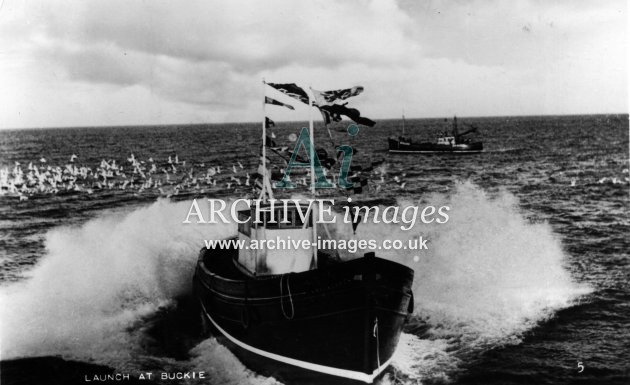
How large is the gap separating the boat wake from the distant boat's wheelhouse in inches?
127

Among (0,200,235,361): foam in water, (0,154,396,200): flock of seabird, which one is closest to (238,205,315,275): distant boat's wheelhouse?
(0,200,235,361): foam in water

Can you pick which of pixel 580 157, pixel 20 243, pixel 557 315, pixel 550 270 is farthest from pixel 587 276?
pixel 580 157

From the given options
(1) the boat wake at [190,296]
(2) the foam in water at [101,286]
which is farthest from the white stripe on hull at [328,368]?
(2) the foam in water at [101,286]

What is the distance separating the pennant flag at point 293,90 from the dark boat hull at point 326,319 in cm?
498

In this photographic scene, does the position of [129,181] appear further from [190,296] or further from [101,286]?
[190,296]

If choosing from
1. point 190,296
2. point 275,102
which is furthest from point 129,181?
point 275,102

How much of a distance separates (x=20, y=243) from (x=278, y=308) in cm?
2226

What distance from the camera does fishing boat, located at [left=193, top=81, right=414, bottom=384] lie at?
Answer: 1242 cm

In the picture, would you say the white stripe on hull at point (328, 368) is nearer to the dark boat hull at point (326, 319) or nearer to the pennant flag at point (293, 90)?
the dark boat hull at point (326, 319)

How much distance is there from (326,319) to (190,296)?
412 inches

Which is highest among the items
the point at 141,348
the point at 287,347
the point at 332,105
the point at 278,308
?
the point at 332,105

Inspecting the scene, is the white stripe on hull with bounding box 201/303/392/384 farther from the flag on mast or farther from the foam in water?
the flag on mast

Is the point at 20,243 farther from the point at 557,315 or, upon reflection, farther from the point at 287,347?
the point at 557,315

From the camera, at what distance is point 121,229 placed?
26.4 meters
